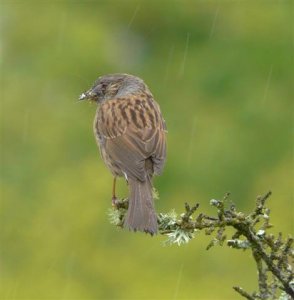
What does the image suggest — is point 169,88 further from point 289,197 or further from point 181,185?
point 289,197

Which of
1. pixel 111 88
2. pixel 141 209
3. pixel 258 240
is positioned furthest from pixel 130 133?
pixel 258 240

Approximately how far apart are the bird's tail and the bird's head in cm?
94

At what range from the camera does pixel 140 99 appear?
22.0ft

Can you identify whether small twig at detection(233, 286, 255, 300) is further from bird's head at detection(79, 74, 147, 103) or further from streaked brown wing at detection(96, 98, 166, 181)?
bird's head at detection(79, 74, 147, 103)

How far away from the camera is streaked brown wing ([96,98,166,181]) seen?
6016 mm

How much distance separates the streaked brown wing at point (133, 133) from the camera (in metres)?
6.02

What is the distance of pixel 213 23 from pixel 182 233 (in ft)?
73.8

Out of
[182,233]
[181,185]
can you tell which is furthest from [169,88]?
[182,233]

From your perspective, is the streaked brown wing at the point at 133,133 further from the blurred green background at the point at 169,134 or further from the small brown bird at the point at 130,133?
the blurred green background at the point at 169,134

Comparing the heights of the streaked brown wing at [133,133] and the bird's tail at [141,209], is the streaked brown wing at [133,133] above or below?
above

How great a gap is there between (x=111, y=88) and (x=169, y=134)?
15617 mm

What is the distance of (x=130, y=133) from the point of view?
6.25m

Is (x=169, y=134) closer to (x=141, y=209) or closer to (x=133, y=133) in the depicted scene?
(x=133, y=133)

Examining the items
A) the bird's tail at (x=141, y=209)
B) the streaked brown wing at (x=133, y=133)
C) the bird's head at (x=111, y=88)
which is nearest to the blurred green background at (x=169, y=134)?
the bird's head at (x=111, y=88)
